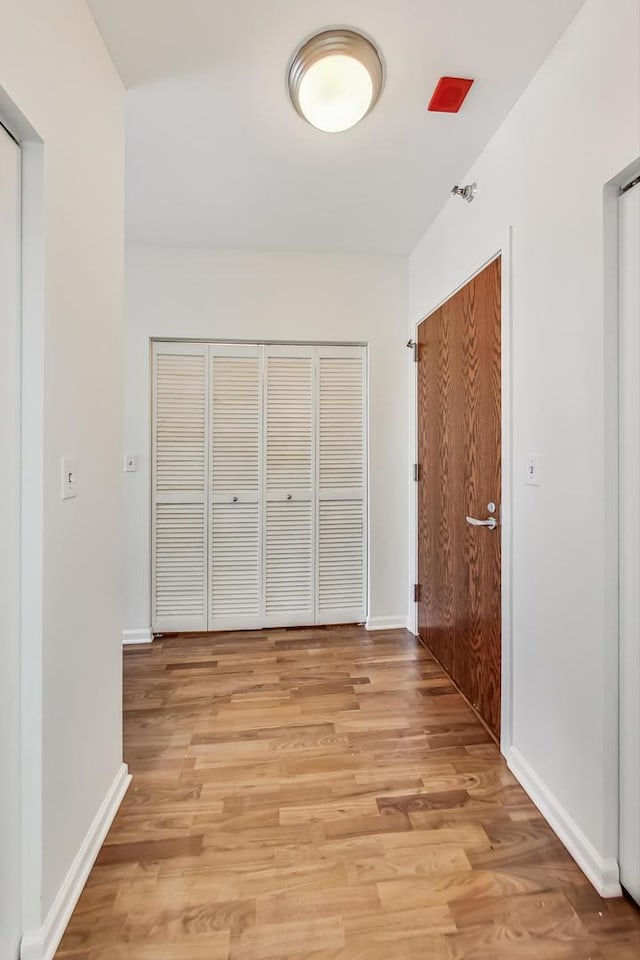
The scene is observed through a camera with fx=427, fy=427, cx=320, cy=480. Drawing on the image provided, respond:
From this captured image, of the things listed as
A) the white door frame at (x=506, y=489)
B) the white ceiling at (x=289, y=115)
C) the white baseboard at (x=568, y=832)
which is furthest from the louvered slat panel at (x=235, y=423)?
the white baseboard at (x=568, y=832)

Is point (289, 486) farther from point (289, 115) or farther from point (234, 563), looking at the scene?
point (289, 115)

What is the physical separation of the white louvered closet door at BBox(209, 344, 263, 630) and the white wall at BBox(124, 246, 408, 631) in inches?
9.7

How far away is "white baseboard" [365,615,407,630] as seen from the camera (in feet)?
9.21

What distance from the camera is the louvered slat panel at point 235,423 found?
272 cm

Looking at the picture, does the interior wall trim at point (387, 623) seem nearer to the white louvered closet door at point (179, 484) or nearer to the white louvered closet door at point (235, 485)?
the white louvered closet door at point (235, 485)

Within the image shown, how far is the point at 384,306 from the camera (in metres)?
2.78

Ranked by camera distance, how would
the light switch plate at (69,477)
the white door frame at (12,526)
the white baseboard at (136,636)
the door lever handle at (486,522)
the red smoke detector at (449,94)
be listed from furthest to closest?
the white baseboard at (136,636) → the door lever handle at (486,522) → the red smoke detector at (449,94) → the light switch plate at (69,477) → the white door frame at (12,526)

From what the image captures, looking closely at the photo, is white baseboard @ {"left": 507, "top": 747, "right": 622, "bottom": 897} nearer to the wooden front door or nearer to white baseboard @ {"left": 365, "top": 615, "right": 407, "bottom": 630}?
the wooden front door

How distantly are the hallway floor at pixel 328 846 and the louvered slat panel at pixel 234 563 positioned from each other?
2.45ft

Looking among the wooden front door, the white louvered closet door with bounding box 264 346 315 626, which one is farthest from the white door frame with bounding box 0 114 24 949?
the white louvered closet door with bounding box 264 346 315 626

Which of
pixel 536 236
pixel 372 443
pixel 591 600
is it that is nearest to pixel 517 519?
pixel 591 600

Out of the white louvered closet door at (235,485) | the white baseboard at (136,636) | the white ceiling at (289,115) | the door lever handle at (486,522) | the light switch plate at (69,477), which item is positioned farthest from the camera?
the white louvered closet door at (235,485)

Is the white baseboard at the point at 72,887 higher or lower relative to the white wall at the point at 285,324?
lower

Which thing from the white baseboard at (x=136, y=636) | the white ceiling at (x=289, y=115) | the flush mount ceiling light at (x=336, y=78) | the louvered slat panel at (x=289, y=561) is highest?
the white ceiling at (x=289, y=115)
